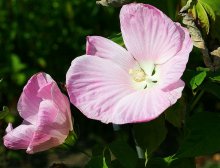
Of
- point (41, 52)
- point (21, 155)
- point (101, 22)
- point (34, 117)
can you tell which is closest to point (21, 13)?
point (41, 52)

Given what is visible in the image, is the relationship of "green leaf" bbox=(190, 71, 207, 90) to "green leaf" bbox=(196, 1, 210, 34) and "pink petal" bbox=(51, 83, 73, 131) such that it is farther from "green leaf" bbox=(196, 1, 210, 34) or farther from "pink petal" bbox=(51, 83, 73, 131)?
"pink petal" bbox=(51, 83, 73, 131)

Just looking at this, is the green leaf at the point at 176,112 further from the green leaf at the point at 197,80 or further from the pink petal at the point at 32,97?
the pink petal at the point at 32,97

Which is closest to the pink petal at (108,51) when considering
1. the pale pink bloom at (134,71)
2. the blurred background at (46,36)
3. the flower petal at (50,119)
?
the pale pink bloom at (134,71)

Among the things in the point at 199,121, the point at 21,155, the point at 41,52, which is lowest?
the point at 21,155

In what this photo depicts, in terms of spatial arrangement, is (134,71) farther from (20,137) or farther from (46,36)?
(46,36)

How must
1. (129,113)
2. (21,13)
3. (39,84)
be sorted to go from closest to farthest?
(129,113)
(39,84)
(21,13)

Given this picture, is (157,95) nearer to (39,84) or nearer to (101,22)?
(39,84)

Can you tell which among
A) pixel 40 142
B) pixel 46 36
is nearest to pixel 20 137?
pixel 40 142
